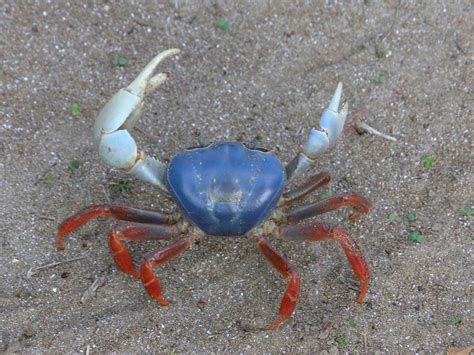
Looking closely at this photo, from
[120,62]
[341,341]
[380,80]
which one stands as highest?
[120,62]

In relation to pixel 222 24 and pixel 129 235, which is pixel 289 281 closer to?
pixel 129 235

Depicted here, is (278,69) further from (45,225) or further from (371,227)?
(45,225)

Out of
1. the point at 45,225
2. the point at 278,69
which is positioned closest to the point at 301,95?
the point at 278,69

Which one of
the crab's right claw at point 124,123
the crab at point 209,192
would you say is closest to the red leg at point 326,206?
the crab at point 209,192

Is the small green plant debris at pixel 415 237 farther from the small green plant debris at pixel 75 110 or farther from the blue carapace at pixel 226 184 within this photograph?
the small green plant debris at pixel 75 110

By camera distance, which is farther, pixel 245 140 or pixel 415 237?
pixel 245 140

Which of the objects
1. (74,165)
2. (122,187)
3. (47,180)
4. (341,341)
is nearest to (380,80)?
(341,341)

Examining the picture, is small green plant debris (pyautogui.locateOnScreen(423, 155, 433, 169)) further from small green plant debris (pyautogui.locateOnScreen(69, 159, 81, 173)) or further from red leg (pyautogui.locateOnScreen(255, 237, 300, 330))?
small green plant debris (pyautogui.locateOnScreen(69, 159, 81, 173))
